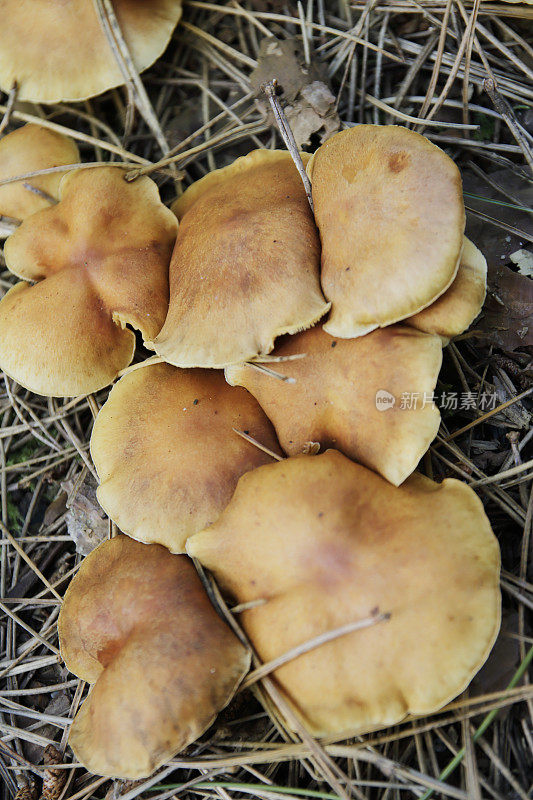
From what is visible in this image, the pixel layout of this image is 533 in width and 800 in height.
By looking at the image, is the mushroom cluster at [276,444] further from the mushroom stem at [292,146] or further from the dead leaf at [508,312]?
the dead leaf at [508,312]

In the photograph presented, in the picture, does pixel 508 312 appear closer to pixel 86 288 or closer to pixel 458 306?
pixel 458 306

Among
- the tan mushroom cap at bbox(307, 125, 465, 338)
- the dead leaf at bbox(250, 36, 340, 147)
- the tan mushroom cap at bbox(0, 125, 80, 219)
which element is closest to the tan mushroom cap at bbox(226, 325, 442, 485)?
the tan mushroom cap at bbox(307, 125, 465, 338)

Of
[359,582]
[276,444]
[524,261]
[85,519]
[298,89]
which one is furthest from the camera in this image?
[298,89]

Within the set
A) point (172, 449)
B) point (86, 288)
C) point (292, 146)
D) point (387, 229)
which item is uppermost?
point (292, 146)

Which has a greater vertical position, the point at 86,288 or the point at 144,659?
the point at 86,288

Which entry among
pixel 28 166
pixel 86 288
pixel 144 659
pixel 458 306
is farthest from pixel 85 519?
pixel 458 306
